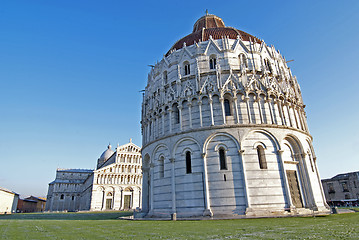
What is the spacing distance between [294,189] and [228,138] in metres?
7.29

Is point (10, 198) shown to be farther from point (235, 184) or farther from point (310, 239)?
point (310, 239)

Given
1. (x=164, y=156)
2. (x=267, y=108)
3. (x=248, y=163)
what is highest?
(x=267, y=108)

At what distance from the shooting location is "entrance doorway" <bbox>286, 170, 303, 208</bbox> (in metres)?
19.8

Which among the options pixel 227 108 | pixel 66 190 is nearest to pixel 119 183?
pixel 66 190

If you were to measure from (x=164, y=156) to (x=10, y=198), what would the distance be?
6549 cm

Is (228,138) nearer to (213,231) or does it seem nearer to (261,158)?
(261,158)

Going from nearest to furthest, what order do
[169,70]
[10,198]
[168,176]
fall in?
1. [168,176]
2. [169,70]
3. [10,198]

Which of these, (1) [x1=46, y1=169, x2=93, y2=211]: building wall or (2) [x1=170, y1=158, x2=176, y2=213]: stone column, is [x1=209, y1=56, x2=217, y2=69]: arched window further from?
(1) [x1=46, y1=169, x2=93, y2=211]: building wall

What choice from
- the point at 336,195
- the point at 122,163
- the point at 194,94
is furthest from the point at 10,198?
the point at 336,195

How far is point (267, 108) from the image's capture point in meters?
21.8

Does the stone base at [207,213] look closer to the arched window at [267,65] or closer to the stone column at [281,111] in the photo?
the stone column at [281,111]

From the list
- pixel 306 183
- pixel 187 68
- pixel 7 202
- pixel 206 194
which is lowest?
pixel 206 194

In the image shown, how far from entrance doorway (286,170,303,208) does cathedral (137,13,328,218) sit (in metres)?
0.09

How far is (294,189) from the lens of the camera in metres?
20.2
